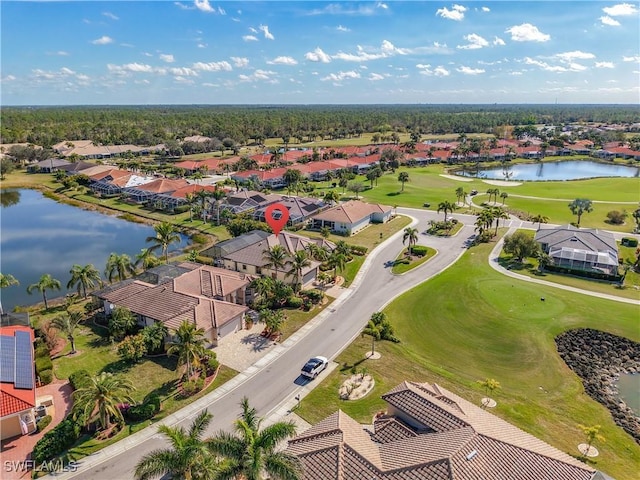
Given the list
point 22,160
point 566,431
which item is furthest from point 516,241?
point 22,160

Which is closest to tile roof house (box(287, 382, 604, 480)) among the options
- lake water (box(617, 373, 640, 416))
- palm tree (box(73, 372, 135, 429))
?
palm tree (box(73, 372, 135, 429))

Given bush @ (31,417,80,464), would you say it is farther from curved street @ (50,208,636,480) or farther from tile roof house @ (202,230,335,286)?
tile roof house @ (202,230,335,286)

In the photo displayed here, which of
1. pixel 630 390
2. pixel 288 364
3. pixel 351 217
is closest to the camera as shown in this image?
pixel 630 390

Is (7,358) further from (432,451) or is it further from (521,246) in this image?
(521,246)

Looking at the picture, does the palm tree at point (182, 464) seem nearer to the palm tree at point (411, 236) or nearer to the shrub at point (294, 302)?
the shrub at point (294, 302)

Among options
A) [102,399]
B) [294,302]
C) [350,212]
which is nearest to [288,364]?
[294,302]

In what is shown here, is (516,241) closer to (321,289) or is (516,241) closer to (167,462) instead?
(321,289)

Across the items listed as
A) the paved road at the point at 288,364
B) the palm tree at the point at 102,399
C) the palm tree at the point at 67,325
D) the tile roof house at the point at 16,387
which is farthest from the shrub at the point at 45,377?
the paved road at the point at 288,364
